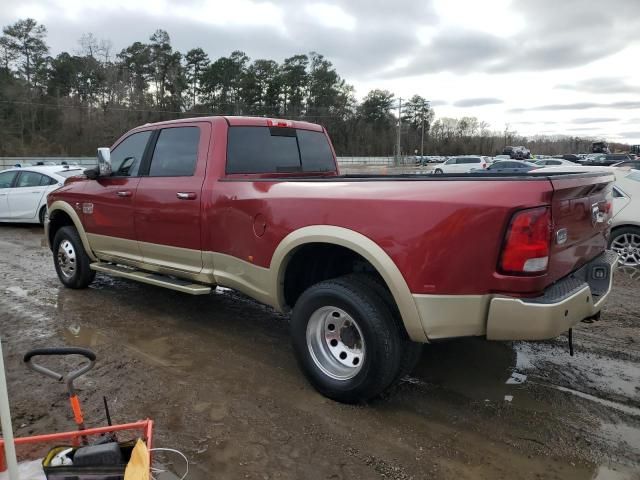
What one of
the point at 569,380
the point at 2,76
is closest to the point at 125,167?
the point at 569,380

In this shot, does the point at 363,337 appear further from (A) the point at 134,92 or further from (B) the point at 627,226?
(A) the point at 134,92

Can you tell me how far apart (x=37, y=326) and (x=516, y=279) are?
15.1 ft

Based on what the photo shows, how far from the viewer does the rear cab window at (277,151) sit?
4469 mm

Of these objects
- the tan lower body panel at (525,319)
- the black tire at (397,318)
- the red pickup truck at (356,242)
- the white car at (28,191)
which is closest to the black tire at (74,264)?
the red pickup truck at (356,242)

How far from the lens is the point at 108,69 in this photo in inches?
2719

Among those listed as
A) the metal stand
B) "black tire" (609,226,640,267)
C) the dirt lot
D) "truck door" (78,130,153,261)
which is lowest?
the dirt lot

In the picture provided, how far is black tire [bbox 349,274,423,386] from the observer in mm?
3139

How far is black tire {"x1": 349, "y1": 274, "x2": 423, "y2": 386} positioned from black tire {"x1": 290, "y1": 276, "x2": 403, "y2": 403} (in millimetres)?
37

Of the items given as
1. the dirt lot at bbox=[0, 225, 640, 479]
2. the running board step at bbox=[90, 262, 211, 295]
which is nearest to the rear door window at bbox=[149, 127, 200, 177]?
the running board step at bbox=[90, 262, 211, 295]

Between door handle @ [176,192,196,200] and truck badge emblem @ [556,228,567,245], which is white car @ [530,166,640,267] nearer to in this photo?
truck badge emblem @ [556,228,567,245]

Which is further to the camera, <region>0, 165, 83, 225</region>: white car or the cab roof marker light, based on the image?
<region>0, 165, 83, 225</region>: white car

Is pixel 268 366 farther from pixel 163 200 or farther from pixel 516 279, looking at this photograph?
pixel 516 279

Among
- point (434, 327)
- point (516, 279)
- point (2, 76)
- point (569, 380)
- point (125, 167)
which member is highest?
point (2, 76)

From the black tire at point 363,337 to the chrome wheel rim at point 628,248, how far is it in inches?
226
